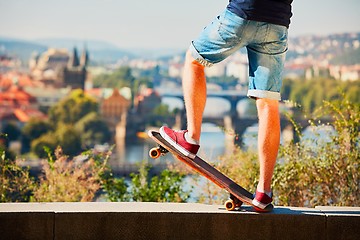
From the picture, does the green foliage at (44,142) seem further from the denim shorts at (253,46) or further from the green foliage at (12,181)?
the denim shorts at (253,46)

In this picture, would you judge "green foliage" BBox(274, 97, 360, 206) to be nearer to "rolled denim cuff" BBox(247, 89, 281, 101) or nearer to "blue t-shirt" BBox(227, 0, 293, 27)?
"rolled denim cuff" BBox(247, 89, 281, 101)

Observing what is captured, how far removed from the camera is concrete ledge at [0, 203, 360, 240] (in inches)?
79.3

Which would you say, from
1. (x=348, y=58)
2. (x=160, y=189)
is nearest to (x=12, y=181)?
(x=160, y=189)

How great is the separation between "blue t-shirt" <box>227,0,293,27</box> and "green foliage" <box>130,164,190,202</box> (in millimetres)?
1531

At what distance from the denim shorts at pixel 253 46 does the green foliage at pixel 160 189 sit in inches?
55.7

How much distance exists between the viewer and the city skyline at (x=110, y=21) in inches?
2411

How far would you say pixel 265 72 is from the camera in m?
2.32

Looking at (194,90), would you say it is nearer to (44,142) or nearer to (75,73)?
(44,142)

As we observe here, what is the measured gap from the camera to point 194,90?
2.34 meters

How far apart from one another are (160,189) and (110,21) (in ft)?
200

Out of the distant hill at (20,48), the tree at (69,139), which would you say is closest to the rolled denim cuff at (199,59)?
the tree at (69,139)

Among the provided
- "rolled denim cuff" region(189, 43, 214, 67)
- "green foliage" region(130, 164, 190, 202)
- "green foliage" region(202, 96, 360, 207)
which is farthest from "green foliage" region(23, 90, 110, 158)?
"rolled denim cuff" region(189, 43, 214, 67)

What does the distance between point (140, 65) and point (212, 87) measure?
16980 mm

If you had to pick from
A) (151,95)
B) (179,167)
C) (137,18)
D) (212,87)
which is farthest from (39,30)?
(179,167)
